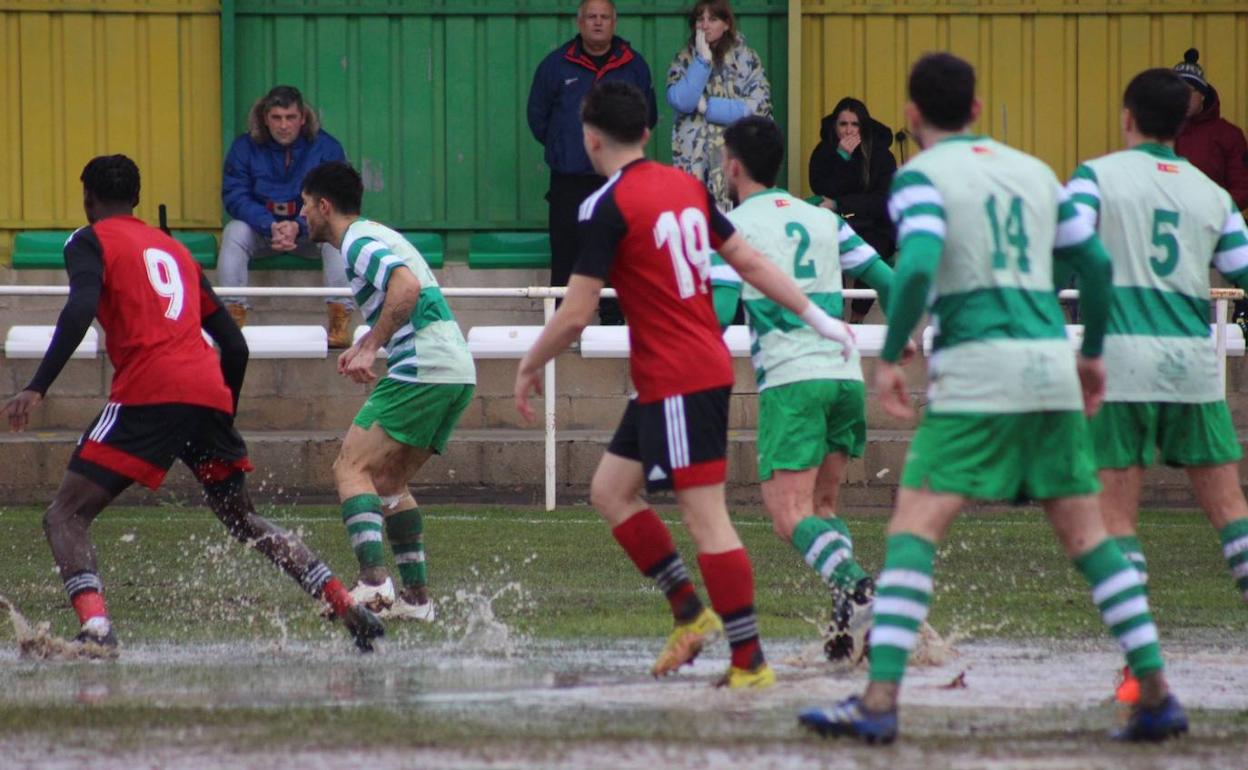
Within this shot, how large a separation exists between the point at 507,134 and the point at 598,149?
35.1 ft

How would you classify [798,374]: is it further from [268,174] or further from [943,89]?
[268,174]

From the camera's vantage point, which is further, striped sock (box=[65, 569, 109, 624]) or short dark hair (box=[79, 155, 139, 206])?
short dark hair (box=[79, 155, 139, 206])

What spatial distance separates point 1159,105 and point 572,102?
9120 millimetres

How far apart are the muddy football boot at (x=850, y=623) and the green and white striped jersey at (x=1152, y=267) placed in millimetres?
1270

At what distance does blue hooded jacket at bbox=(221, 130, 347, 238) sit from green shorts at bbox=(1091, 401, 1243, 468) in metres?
9.93

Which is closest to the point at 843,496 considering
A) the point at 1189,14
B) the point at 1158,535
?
the point at 1158,535

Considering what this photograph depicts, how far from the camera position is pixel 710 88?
1598 cm

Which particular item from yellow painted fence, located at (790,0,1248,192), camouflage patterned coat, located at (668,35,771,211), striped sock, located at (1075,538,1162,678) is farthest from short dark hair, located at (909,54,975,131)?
yellow painted fence, located at (790,0,1248,192)

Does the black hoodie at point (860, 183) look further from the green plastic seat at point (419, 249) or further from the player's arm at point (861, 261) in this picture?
the player's arm at point (861, 261)

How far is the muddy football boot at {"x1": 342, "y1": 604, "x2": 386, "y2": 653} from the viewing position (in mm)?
8047

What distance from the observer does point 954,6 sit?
58.3 ft

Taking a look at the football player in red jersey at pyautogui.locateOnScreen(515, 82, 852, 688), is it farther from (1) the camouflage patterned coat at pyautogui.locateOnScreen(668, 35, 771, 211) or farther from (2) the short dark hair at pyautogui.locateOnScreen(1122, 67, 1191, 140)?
(1) the camouflage patterned coat at pyautogui.locateOnScreen(668, 35, 771, 211)

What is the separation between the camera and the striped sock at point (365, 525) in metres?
9.21

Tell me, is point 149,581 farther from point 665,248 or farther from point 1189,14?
point 1189,14
